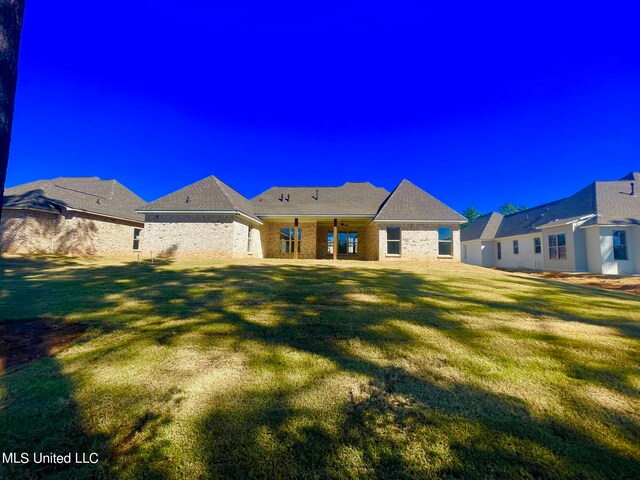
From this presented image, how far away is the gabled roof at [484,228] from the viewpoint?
87.6ft

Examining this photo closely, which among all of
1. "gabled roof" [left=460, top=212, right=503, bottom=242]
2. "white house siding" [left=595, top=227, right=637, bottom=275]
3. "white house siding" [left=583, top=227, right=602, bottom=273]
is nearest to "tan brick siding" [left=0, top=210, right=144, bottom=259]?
"white house siding" [left=583, top=227, right=602, bottom=273]

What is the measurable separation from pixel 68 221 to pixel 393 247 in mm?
21178

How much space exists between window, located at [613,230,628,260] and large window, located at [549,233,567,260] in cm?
229

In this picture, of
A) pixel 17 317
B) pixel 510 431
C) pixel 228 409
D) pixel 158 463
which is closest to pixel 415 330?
pixel 510 431

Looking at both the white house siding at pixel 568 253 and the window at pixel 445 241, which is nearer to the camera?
the window at pixel 445 241

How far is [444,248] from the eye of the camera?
55.4ft

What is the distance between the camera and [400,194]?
19.1m

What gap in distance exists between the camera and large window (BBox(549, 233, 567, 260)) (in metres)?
18.0

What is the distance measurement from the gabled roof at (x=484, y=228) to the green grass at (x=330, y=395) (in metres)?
24.6

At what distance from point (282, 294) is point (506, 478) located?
5.19 meters

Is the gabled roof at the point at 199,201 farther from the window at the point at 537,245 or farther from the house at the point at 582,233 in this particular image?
the window at the point at 537,245

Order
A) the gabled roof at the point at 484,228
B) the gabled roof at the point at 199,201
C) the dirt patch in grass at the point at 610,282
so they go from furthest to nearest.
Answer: the gabled roof at the point at 484,228
the gabled roof at the point at 199,201
the dirt patch in grass at the point at 610,282

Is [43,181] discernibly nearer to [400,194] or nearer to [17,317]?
[17,317]

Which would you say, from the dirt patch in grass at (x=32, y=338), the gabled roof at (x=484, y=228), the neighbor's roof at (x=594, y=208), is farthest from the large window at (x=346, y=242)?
the dirt patch in grass at (x=32, y=338)
